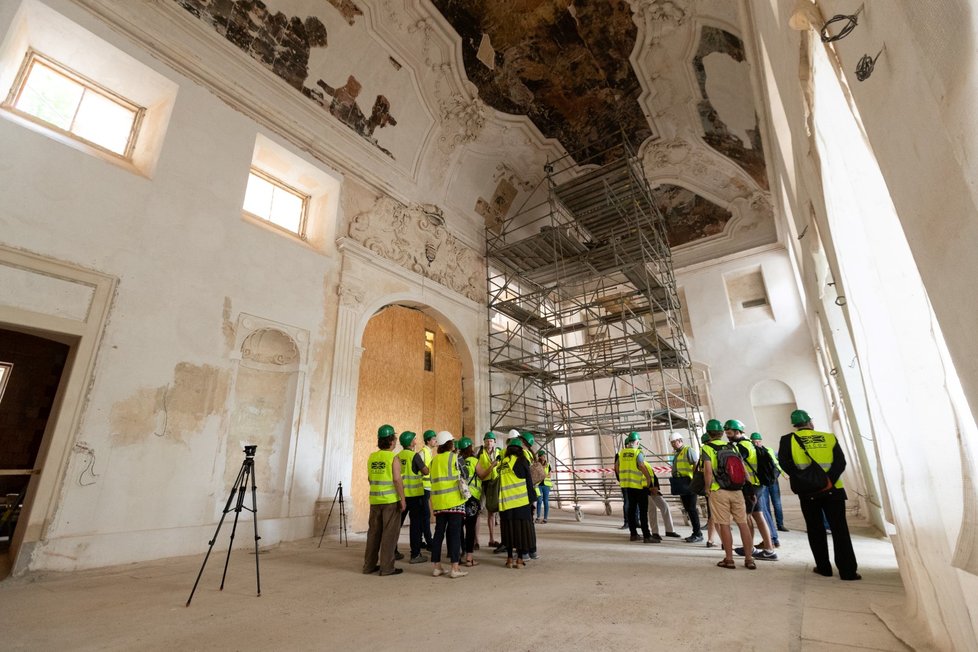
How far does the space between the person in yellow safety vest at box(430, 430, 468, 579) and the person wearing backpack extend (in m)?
2.74

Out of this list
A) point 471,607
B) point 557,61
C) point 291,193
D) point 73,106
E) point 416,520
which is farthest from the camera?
point 557,61

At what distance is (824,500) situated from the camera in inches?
168

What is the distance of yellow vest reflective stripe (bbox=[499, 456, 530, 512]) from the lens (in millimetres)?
5215

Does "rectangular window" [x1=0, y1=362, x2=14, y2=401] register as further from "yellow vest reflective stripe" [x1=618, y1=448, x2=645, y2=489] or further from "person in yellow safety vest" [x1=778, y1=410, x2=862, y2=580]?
"person in yellow safety vest" [x1=778, y1=410, x2=862, y2=580]

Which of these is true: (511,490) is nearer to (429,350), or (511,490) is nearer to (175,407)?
(175,407)

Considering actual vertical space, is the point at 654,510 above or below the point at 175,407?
below

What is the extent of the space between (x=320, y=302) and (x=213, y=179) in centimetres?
268

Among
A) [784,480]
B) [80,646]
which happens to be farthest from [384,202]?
[784,480]

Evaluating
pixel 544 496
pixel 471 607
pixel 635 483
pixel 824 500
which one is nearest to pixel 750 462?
pixel 824 500

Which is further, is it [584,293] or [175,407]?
[584,293]

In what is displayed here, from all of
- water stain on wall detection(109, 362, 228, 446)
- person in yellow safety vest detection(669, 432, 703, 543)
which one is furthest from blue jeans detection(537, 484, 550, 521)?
water stain on wall detection(109, 362, 228, 446)

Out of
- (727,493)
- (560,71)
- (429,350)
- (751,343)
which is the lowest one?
(727,493)

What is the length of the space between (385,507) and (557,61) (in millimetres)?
10917

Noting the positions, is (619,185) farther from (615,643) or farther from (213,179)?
(615,643)
